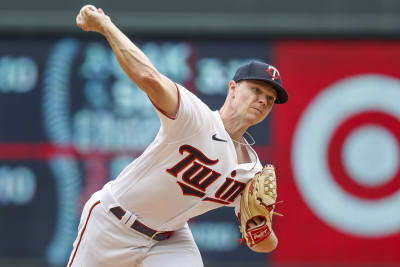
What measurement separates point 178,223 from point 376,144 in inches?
153

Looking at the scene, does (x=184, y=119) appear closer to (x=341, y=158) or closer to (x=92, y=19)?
(x=92, y=19)

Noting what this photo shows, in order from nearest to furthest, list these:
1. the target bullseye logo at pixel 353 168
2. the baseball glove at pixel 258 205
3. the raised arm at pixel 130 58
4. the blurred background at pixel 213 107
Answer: the raised arm at pixel 130 58 < the baseball glove at pixel 258 205 < the blurred background at pixel 213 107 < the target bullseye logo at pixel 353 168

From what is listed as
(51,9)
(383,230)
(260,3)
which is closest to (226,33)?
(260,3)

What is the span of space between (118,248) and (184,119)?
2.59 feet

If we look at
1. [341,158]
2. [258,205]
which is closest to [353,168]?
[341,158]

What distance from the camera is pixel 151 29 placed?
24.0ft

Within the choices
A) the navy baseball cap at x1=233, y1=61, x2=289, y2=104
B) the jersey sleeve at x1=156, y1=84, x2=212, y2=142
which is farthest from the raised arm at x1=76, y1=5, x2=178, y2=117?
the navy baseball cap at x1=233, y1=61, x2=289, y2=104

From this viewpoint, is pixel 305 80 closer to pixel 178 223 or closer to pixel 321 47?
pixel 321 47

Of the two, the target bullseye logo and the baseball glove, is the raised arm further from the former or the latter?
the target bullseye logo

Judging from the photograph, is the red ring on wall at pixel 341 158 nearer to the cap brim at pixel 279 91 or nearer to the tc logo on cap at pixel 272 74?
the cap brim at pixel 279 91

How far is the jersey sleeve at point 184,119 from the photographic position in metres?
3.44

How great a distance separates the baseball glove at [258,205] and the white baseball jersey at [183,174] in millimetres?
80

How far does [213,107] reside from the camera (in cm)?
721

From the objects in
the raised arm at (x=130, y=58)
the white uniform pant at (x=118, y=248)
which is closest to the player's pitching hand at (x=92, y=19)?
the raised arm at (x=130, y=58)
